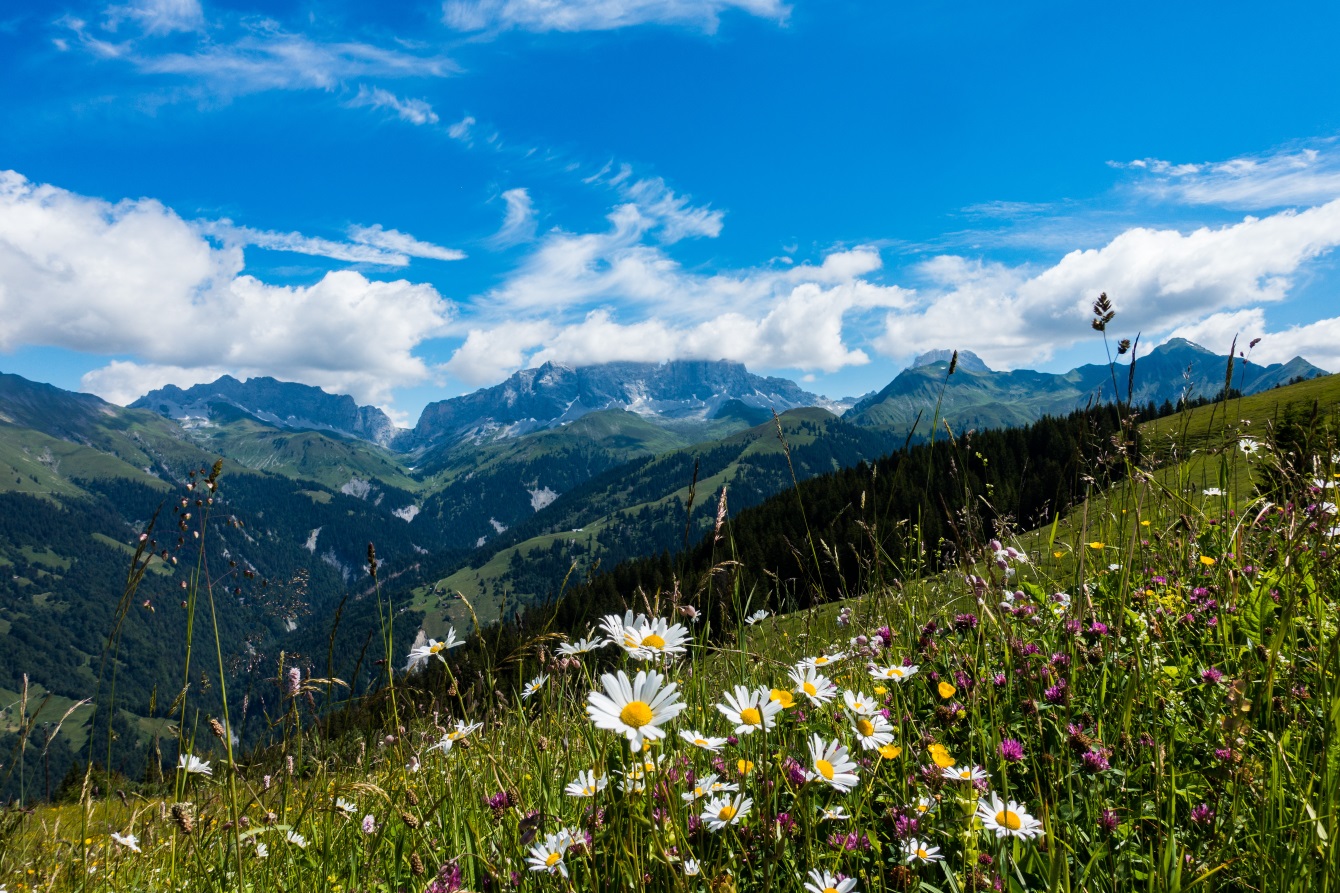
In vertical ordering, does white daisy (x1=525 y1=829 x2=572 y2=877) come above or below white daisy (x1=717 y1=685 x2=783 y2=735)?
below

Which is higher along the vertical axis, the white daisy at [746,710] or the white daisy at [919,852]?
the white daisy at [746,710]

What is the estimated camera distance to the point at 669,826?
2.17 meters

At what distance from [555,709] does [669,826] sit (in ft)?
9.59

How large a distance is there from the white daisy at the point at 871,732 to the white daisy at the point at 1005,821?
0.33m

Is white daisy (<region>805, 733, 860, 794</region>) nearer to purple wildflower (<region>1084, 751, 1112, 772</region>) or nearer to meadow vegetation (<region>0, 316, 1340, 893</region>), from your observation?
meadow vegetation (<region>0, 316, 1340, 893</region>)

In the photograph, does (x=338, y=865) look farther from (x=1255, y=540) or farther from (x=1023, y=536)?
(x=1023, y=536)

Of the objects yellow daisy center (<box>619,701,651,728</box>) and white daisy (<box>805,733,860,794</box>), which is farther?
white daisy (<box>805,733,860,794</box>)

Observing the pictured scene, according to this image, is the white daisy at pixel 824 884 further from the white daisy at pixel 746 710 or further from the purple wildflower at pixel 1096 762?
the purple wildflower at pixel 1096 762

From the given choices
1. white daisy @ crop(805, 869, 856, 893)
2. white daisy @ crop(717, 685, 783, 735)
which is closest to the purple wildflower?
white daisy @ crop(805, 869, 856, 893)

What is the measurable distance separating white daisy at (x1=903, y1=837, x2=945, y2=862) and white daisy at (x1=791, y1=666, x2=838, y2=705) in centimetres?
49

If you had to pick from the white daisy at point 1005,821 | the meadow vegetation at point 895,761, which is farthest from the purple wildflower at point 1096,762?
the white daisy at point 1005,821

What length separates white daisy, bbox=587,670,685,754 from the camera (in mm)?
1304

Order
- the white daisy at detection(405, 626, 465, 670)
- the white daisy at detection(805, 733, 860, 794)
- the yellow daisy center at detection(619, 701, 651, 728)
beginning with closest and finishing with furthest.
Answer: the yellow daisy center at detection(619, 701, 651, 728), the white daisy at detection(805, 733, 860, 794), the white daisy at detection(405, 626, 465, 670)

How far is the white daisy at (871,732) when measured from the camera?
2104 millimetres
